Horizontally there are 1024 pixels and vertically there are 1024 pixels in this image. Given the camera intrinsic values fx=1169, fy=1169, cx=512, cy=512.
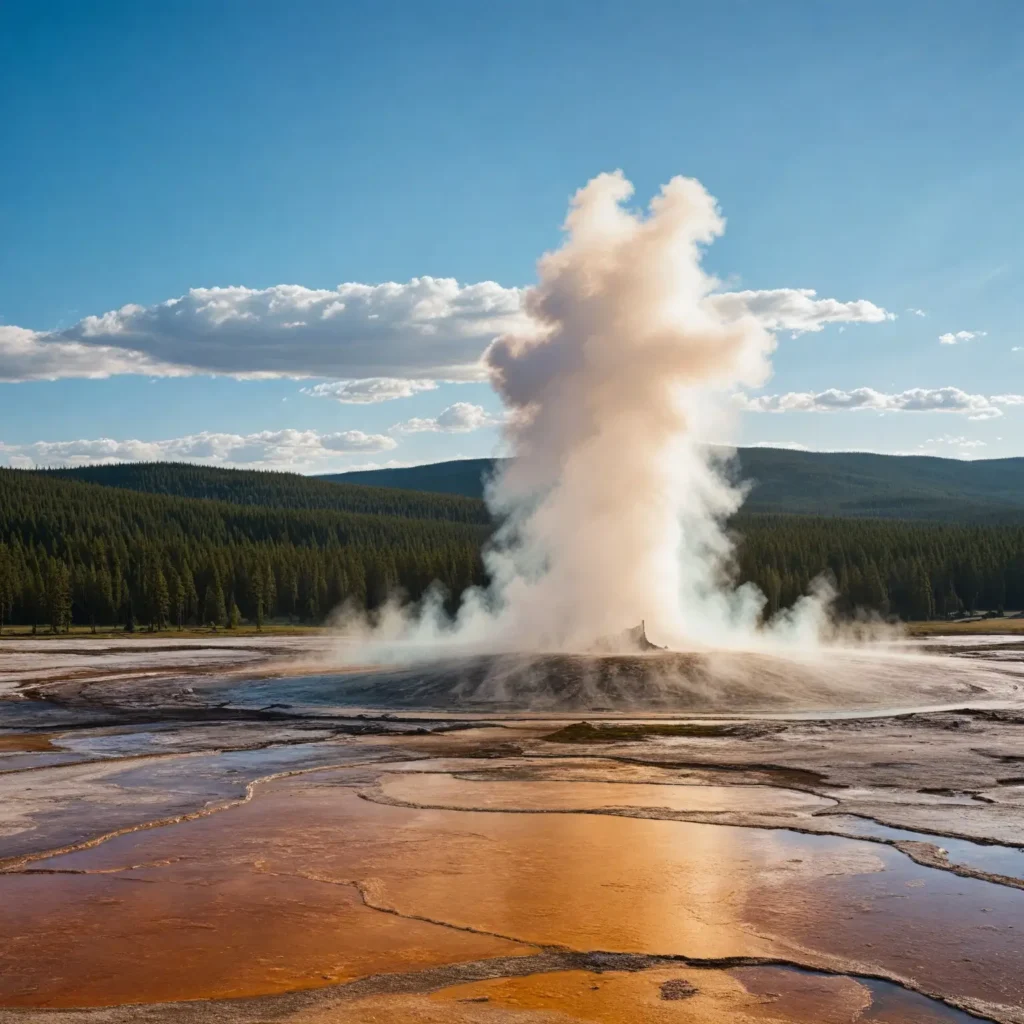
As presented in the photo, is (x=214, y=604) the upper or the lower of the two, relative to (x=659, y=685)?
upper

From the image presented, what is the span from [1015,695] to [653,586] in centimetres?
1385

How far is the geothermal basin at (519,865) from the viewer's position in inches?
436

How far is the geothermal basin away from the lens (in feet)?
36.3

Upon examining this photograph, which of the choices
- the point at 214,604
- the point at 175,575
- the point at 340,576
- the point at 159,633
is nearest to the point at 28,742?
the point at 159,633

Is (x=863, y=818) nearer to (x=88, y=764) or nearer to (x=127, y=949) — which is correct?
(x=127, y=949)

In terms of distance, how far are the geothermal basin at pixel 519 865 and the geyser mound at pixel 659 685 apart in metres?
0.94

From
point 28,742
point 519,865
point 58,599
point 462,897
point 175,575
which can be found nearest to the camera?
point 462,897

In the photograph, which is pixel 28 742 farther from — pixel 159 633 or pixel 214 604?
pixel 214 604

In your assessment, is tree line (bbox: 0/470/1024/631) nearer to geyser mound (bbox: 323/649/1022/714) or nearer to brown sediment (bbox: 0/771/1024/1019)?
geyser mound (bbox: 323/649/1022/714)

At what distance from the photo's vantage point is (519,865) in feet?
52.9

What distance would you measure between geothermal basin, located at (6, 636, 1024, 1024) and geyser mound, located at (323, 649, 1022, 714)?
941 millimetres

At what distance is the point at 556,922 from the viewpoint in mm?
13320

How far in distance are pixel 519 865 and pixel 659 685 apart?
21756mm

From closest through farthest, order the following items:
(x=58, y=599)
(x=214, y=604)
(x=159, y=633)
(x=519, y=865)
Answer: (x=519, y=865) < (x=159, y=633) < (x=58, y=599) < (x=214, y=604)
